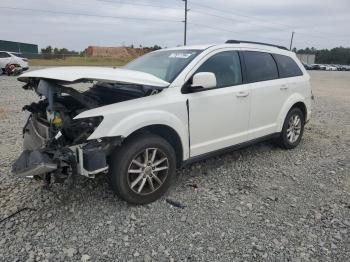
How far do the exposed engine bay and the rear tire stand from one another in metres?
2.80

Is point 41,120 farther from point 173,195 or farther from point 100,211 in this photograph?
point 173,195

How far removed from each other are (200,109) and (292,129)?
2.49 meters

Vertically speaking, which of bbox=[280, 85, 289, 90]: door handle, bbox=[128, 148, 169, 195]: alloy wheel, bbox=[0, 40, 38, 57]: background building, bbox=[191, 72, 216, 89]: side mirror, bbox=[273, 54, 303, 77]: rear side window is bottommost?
bbox=[128, 148, 169, 195]: alloy wheel

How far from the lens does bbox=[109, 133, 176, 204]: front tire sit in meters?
3.64

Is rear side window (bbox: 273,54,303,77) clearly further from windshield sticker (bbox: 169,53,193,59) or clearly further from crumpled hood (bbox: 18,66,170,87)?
crumpled hood (bbox: 18,66,170,87)

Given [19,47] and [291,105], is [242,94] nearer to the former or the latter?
[291,105]

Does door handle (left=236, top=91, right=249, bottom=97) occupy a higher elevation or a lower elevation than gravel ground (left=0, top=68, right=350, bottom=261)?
higher

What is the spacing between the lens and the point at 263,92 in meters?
5.20

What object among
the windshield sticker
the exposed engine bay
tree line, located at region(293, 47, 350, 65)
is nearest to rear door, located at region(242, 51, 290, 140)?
the windshield sticker

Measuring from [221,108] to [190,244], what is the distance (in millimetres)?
1904

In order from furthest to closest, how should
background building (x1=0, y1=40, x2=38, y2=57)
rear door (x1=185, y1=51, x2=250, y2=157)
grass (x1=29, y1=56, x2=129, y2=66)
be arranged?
background building (x1=0, y1=40, x2=38, y2=57)
grass (x1=29, y1=56, x2=129, y2=66)
rear door (x1=185, y1=51, x2=250, y2=157)

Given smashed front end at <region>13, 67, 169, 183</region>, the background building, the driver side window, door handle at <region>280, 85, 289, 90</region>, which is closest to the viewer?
smashed front end at <region>13, 67, 169, 183</region>

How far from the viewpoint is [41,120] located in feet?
13.3

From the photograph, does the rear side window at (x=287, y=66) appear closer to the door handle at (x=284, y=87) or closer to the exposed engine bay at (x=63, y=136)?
the door handle at (x=284, y=87)
